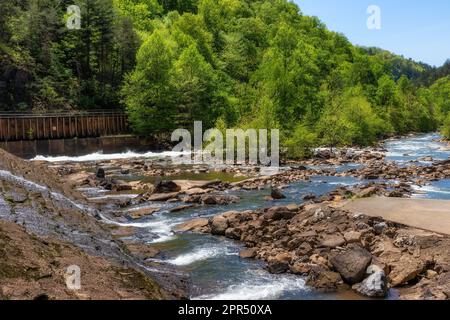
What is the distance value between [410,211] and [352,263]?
768 cm

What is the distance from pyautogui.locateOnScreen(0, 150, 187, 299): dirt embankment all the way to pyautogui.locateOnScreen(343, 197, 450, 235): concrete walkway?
9.96 metres

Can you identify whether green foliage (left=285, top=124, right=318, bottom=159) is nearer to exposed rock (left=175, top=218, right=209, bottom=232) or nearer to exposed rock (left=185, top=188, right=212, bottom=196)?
exposed rock (left=185, top=188, right=212, bottom=196)

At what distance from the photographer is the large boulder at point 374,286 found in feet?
44.8

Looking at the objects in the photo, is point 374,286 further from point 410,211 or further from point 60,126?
point 60,126

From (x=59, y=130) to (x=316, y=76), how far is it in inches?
2301

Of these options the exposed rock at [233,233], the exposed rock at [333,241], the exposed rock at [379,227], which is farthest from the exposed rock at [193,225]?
the exposed rock at [379,227]

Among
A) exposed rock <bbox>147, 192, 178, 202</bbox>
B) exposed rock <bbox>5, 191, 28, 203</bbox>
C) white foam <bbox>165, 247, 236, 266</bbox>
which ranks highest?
exposed rock <bbox>5, 191, 28, 203</bbox>

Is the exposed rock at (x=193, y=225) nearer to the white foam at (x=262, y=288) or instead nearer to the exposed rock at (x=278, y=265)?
the exposed rock at (x=278, y=265)

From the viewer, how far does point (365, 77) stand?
116m

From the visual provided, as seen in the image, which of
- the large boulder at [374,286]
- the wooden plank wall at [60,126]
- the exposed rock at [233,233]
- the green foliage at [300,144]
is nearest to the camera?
the large boulder at [374,286]

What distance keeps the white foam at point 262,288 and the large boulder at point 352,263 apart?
1293mm

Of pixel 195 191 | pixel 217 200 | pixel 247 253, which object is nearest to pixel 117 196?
pixel 195 191

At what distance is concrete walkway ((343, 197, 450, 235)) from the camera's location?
1873 cm

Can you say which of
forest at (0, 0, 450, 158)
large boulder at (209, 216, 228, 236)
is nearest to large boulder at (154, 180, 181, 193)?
large boulder at (209, 216, 228, 236)
